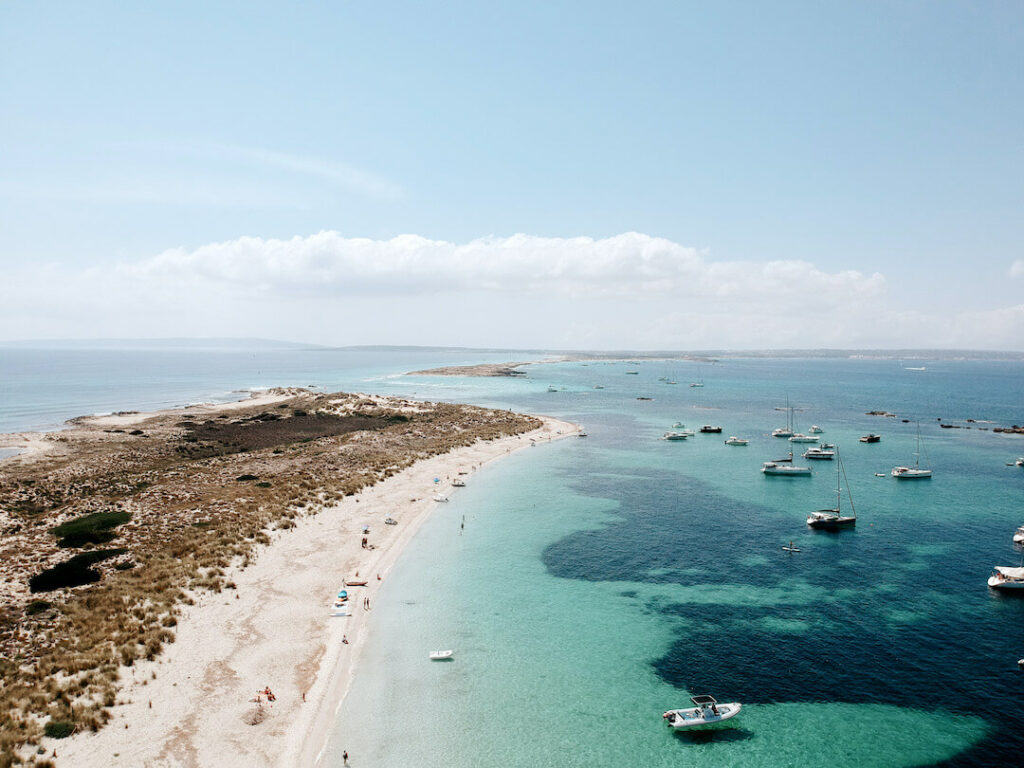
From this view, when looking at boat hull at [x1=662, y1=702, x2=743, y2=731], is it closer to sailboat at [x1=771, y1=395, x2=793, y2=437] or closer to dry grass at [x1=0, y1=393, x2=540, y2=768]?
dry grass at [x1=0, y1=393, x2=540, y2=768]

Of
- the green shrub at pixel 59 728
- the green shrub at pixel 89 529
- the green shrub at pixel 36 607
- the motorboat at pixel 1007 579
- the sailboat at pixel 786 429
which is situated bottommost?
the green shrub at pixel 59 728

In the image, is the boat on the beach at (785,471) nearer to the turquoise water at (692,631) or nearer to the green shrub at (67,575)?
the turquoise water at (692,631)

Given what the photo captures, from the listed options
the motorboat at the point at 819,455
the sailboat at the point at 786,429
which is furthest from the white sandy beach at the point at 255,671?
the sailboat at the point at 786,429

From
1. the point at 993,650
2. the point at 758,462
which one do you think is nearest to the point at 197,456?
the point at 758,462

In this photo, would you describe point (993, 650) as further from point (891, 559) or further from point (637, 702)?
point (637, 702)

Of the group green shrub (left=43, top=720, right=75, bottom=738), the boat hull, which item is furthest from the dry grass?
the boat hull

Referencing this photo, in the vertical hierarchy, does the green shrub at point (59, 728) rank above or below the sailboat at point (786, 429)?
below

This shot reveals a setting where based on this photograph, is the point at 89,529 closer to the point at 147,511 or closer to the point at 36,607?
the point at 147,511
